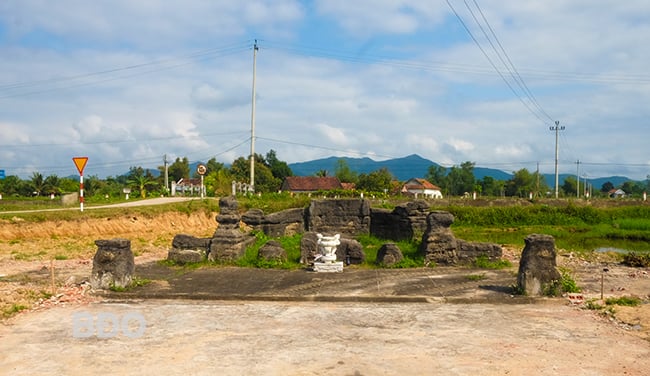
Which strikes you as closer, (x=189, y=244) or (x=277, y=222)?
(x=189, y=244)

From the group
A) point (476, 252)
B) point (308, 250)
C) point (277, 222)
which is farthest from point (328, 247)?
point (277, 222)

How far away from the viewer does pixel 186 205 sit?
21516mm

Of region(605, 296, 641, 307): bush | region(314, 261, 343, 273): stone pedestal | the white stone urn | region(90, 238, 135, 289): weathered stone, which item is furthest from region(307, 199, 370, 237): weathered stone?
region(605, 296, 641, 307): bush

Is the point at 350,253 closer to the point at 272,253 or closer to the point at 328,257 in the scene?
the point at 328,257

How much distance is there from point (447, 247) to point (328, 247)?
112 inches

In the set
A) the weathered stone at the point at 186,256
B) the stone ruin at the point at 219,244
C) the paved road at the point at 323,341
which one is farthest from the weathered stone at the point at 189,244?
the paved road at the point at 323,341

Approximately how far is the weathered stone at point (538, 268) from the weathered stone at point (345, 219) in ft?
26.1

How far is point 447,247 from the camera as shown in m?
11.6

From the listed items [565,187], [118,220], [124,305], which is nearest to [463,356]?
[124,305]

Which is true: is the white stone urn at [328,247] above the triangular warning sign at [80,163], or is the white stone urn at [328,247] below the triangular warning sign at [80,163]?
below

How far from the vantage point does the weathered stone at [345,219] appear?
16375 mm

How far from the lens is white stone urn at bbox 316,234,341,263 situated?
10.8 m

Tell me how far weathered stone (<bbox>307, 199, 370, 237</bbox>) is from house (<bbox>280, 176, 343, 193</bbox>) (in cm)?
4769

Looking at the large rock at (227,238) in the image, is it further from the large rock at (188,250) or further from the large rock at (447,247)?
the large rock at (447,247)
